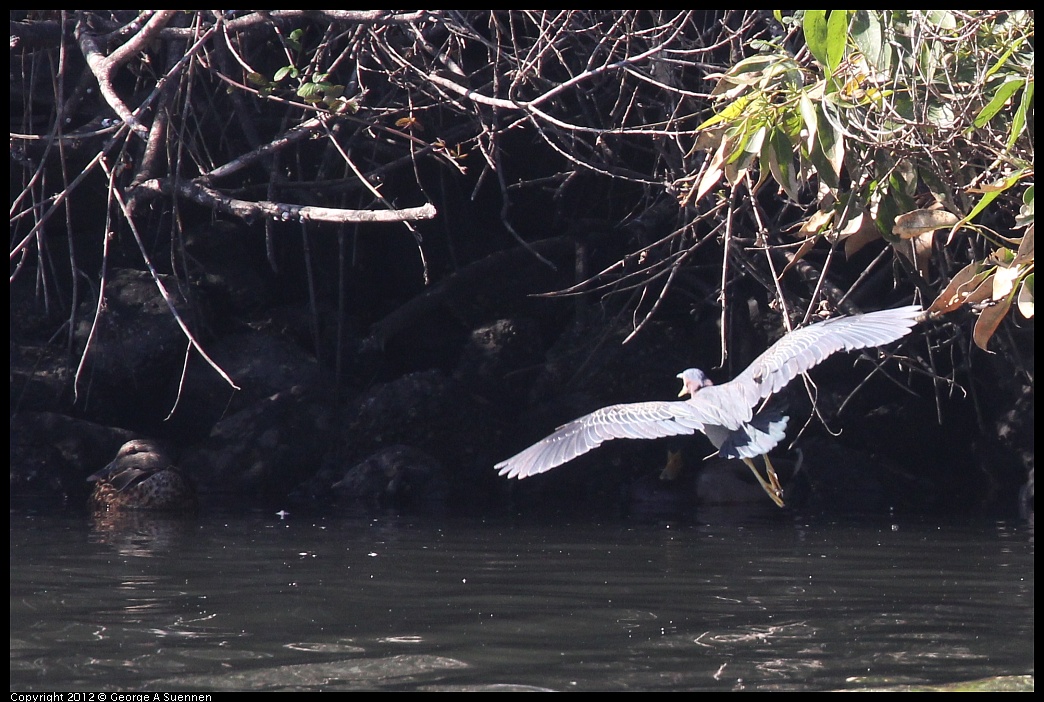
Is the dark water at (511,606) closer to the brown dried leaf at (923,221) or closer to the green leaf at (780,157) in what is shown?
the brown dried leaf at (923,221)

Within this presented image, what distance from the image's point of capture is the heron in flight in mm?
4883

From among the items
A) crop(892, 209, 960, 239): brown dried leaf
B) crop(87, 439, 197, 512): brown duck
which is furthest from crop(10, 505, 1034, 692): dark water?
crop(892, 209, 960, 239): brown dried leaf

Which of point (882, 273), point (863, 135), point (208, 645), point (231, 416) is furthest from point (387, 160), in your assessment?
point (208, 645)

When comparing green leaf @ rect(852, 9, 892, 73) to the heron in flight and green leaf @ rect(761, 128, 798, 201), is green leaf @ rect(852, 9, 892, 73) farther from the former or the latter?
the heron in flight

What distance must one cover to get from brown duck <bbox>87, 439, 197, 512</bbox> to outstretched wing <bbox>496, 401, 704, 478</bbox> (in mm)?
3184

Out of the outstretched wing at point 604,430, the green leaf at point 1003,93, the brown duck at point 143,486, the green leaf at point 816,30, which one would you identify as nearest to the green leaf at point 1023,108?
the green leaf at point 1003,93

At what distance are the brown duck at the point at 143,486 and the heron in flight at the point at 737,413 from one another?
326 centimetres

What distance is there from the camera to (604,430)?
5.02 metres

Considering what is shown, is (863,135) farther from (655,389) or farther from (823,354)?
Answer: (655,389)

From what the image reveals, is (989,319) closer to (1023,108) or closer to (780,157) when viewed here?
(1023,108)

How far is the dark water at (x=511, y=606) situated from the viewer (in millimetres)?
3332

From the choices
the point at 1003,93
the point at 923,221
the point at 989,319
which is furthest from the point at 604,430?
the point at 1003,93

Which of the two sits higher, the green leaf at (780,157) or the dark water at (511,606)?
the green leaf at (780,157)

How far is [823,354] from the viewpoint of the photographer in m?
4.86
